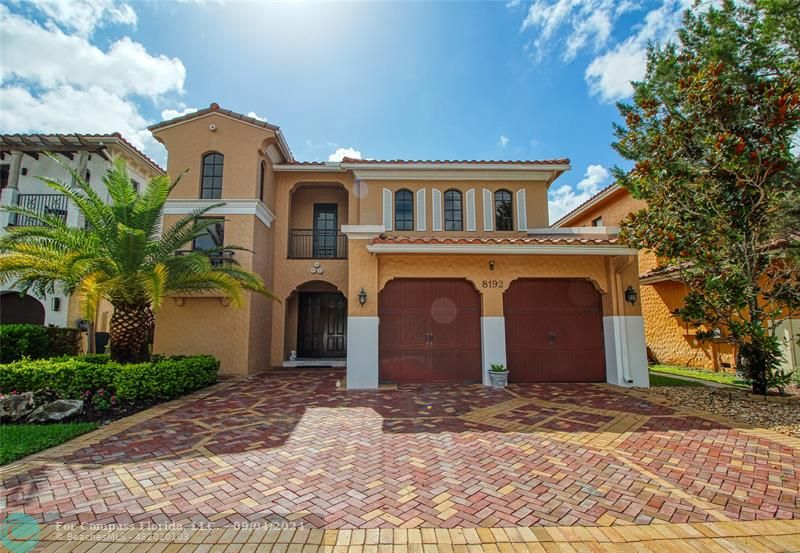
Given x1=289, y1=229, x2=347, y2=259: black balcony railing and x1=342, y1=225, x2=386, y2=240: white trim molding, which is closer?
x1=342, y1=225, x2=386, y2=240: white trim molding

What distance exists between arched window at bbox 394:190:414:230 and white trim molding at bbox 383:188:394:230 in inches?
8.2

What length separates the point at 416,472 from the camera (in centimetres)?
439

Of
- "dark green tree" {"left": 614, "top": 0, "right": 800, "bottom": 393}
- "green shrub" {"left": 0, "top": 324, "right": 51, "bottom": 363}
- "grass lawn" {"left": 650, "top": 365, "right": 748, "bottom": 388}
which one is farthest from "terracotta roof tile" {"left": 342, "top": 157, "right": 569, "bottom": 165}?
"green shrub" {"left": 0, "top": 324, "right": 51, "bottom": 363}

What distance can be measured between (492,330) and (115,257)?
9.56 m

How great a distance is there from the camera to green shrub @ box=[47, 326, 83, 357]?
1191 centimetres

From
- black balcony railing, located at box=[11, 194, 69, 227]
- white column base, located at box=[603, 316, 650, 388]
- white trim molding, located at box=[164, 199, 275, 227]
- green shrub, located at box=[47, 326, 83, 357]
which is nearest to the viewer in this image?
white column base, located at box=[603, 316, 650, 388]

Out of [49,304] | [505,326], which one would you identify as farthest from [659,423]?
[49,304]

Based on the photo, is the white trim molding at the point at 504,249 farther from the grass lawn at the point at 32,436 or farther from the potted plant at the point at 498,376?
the grass lawn at the point at 32,436

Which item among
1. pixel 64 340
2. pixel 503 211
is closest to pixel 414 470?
pixel 503 211

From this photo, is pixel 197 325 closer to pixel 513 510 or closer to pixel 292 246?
pixel 292 246

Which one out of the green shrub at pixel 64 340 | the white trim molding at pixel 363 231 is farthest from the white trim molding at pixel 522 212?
the green shrub at pixel 64 340

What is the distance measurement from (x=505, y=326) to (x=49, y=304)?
17229 millimetres

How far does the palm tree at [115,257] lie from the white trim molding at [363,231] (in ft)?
11.4

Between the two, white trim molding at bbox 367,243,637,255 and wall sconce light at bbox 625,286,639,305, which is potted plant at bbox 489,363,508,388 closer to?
white trim molding at bbox 367,243,637,255
